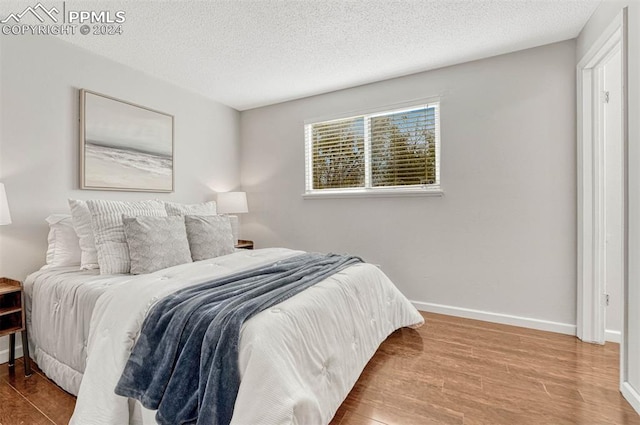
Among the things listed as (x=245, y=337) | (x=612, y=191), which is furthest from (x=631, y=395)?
(x=245, y=337)

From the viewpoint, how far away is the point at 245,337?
1.22 m

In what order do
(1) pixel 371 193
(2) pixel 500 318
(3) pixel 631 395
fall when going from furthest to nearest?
(1) pixel 371 193
(2) pixel 500 318
(3) pixel 631 395

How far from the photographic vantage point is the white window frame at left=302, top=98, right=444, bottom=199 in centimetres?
307

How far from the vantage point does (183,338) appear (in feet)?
4.30

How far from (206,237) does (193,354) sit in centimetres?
135

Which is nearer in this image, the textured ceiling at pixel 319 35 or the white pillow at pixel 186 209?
the textured ceiling at pixel 319 35

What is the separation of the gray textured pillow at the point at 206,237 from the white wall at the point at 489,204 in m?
1.37

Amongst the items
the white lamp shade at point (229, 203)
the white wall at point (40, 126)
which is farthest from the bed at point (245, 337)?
the white lamp shade at point (229, 203)

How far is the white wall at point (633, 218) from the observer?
163 cm

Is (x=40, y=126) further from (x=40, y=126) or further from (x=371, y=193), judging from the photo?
(x=371, y=193)

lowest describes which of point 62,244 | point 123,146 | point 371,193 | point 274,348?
point 274,348

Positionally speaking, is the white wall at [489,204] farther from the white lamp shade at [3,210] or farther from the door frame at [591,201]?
the white lamp shade at [3,210]

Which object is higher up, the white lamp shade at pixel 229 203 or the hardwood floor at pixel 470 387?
the white lamp shade at pixel 229 203

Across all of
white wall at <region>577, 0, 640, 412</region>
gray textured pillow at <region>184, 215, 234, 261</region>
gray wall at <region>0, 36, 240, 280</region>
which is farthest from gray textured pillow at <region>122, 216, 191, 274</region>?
white wall at <region>577, 0, 640, 412</region>
